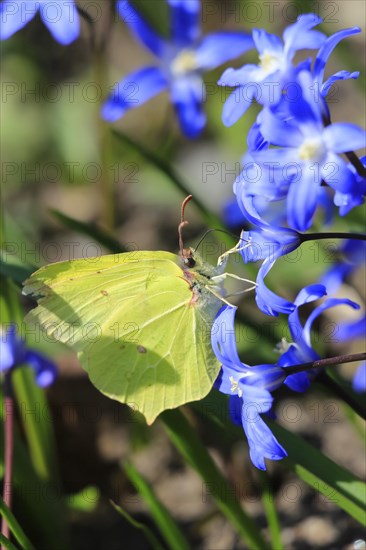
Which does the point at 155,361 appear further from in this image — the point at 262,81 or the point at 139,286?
the point at 262,81

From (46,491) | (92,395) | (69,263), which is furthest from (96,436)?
(69,263)

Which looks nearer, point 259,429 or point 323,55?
point 259,429

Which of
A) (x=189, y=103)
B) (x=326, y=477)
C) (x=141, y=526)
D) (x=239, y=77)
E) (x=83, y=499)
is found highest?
(x=239, y=77)

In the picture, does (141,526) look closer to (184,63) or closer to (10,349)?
(10,349)

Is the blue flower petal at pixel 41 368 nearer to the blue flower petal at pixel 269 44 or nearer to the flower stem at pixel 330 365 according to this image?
the flower stem at pixel 330 365

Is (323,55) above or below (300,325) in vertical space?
above

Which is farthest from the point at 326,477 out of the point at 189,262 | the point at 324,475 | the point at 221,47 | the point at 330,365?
the point at 221,47

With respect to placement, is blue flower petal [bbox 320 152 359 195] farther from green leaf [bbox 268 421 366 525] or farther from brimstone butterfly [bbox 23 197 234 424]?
green leaf [bbox 268 421 366 525]

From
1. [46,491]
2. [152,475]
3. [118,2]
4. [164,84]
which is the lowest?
[152,475]
